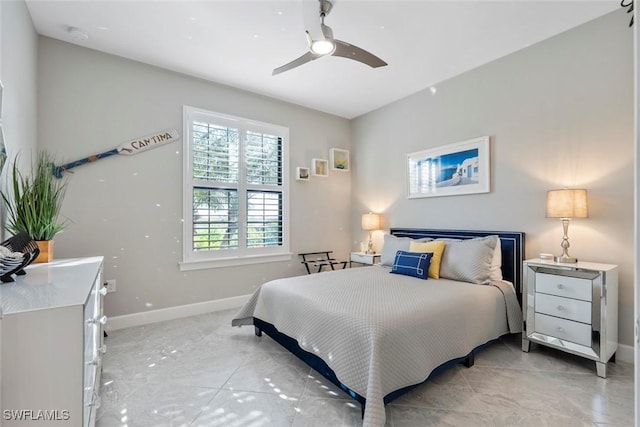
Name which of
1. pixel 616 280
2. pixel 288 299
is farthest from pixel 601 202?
pixel 288 299

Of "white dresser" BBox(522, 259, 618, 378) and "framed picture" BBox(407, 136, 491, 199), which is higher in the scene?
"framed picture" BBox(407, 136, 491, 199)

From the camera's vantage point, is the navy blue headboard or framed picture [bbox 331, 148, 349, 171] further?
framed picture [bbox 331, 148, 349, 171]

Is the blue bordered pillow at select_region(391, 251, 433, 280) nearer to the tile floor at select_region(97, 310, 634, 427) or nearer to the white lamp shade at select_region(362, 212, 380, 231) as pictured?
the tile floor at select_region(97, 310, 634, 427)

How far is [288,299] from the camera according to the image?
2391 mm

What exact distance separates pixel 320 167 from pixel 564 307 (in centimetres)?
321

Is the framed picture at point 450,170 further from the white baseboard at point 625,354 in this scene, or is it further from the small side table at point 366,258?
the white baseboard at point 625,354

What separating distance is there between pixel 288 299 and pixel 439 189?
91.2 inches

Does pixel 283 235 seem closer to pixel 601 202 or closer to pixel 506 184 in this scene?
pixel 506 184


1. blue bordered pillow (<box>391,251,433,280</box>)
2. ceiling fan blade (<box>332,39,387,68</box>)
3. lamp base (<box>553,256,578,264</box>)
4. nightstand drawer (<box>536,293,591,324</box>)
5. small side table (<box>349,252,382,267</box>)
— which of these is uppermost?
ceiling fan blade (<box>332,39,387,68</box>)

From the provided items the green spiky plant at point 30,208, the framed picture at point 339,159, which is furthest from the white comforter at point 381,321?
the framed picture at point 339,159

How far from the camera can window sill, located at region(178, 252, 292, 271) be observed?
11.2ft

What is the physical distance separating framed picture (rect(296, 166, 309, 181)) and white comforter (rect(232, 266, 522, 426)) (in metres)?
1.78

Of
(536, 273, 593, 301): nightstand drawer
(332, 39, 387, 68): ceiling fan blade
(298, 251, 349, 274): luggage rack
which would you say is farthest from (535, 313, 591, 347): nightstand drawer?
(298, 251, 349, 274): luggage rack

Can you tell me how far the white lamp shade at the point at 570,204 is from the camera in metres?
2.37
